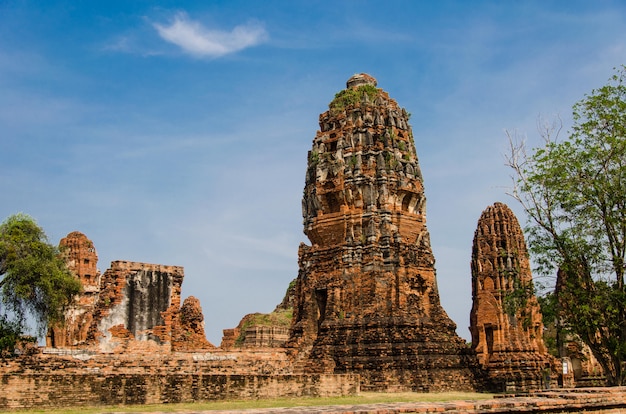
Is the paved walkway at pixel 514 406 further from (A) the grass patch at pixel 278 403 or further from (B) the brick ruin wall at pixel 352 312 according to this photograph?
(B) the brick ruin wall at pixel 352 312

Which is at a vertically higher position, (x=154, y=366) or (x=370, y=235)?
(x=370, y=235)

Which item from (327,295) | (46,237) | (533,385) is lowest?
(533,385)

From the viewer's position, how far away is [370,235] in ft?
85.8

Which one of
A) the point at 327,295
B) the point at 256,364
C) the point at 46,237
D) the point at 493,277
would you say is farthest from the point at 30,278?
the point at 493,277

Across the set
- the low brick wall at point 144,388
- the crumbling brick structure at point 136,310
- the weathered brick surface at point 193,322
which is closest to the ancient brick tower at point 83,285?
the weathered brick surface at point 193,322

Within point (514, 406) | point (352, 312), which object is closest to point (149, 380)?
point (352, 312)

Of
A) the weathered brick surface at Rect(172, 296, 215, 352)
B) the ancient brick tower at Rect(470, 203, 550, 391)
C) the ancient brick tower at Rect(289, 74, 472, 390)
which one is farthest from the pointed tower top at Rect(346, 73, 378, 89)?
the weathered brick surface at Rect(172, 296, 215, 352)

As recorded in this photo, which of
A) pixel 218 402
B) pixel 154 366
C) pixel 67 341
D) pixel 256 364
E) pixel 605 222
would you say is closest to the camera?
pixel 605 222

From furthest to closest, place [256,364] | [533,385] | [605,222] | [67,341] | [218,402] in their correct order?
[67,341] < [533,385] < [256,364] < [218,402] < [605,222]

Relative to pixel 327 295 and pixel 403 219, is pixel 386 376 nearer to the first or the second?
pixel 327 295

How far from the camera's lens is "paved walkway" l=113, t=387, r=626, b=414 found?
9703 millimetres

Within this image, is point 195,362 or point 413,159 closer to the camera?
point 195,362

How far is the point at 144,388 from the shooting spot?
57.9ft

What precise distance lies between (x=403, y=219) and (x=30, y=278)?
13.0m
